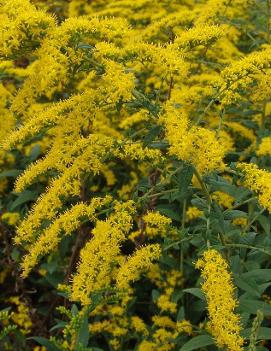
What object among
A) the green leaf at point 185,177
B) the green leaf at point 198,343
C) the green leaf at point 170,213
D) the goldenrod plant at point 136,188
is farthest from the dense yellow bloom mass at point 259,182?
the green leaf at point 170,213

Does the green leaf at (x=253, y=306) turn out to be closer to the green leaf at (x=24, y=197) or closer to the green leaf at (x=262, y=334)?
the green leaf at (x=262, y=334)

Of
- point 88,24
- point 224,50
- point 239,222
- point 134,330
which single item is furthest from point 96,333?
point 224,50

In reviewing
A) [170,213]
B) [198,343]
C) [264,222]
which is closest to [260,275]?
[198,343]

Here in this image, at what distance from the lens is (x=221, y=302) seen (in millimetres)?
2684

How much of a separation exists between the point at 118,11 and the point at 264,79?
9.82ft

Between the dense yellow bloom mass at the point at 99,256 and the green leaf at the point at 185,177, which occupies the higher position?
the green leaf at the point at 185,177

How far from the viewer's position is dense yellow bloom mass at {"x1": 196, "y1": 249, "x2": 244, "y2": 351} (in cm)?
262

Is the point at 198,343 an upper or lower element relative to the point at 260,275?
lower

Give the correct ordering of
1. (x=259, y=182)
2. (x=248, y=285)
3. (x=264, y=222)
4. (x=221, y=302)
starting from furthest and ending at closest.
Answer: (x=264, y=222) → (x=248, y=285) → (x=259, y=182) → (x=221, y=302)

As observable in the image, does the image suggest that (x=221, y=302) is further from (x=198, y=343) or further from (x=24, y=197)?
(x=24, y=197)

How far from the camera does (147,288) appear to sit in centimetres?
469

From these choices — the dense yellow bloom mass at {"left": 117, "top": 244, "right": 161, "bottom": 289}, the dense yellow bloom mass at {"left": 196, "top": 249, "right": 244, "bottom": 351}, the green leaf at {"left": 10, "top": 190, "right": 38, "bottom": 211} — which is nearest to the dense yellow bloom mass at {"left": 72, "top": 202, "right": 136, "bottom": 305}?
the dense yellow bloom mass at {"left": 117, "top": 244, "right": 161, "bottom": 289}

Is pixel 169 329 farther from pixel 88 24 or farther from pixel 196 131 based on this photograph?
pixel 88 24

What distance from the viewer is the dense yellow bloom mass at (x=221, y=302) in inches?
103
